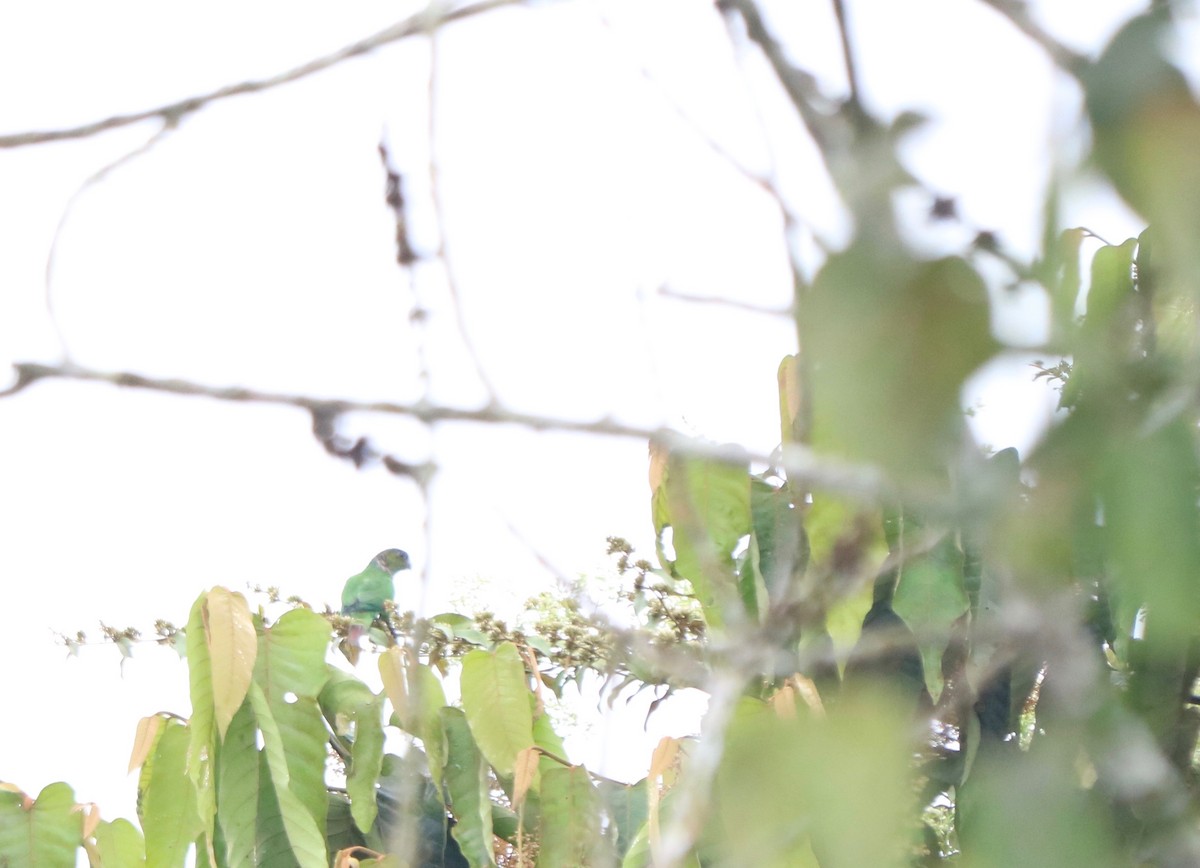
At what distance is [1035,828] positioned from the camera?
28 cm

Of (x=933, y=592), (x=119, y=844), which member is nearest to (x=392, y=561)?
(x=119, y=844)

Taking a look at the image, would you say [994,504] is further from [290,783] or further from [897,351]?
[290,783]

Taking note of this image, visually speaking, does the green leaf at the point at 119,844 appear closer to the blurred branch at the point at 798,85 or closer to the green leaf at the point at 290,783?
the green leaf at the point at 290,783

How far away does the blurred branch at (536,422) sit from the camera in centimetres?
27

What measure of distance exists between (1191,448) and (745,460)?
113 millimetres

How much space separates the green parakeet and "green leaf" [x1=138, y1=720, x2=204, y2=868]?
4.79 metres

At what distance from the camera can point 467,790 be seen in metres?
1.40

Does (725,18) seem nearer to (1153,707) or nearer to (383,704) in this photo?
(1153,707)

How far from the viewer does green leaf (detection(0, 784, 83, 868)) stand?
136 centimetres

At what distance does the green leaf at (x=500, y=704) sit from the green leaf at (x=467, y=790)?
8 centimetres

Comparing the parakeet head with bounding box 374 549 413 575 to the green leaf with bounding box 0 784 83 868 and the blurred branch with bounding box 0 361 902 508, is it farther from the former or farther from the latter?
the blurred branch with bounding box 0 361 902 508

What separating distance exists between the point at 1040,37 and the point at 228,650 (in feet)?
3.51


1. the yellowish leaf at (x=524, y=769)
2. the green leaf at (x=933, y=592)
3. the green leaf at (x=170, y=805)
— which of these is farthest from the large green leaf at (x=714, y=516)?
the green leaf at (x=170, y=805)

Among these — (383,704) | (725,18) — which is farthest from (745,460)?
(383,704)
